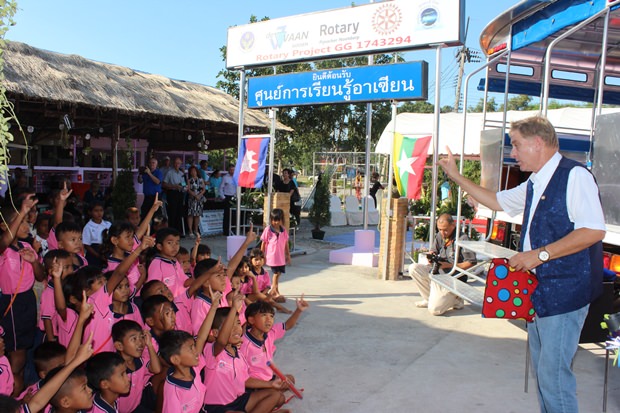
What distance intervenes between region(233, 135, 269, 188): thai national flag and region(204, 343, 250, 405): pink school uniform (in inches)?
221

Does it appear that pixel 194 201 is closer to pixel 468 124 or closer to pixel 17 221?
pixel 17 221

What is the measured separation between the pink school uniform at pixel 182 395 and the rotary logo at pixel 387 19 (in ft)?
20.2

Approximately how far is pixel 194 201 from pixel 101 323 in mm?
8374

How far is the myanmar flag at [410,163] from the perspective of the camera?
809 cm

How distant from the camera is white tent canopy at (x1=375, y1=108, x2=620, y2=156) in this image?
15.5 m

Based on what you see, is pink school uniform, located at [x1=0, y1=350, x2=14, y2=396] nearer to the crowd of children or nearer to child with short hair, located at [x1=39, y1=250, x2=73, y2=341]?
the crowd of children

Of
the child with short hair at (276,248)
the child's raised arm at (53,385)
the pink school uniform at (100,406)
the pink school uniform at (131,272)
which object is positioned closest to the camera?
the child's raised arm at (53,385)

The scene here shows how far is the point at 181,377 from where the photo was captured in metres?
3.38

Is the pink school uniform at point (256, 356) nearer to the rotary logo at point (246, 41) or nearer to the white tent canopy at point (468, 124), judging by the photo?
the rotary logo at point (246, 41)

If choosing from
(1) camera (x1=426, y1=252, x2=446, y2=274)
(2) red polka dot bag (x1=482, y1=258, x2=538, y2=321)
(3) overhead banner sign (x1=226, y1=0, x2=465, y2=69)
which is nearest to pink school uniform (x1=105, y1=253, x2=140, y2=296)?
(2) red polka dot bag (x1=482, y1=258, x2=538, y2=321)

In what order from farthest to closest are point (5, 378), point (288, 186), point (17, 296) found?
1. point (288, 186)
2. point (17, 296)
3. point (5, 378)

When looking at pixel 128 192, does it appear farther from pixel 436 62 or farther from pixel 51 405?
pixel 51 405

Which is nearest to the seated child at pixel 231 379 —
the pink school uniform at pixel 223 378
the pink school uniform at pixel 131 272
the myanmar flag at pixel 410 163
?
the pink school uniform at pixel 223 378

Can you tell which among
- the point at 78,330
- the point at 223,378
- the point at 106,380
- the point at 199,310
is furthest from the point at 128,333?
the point at 199,310
